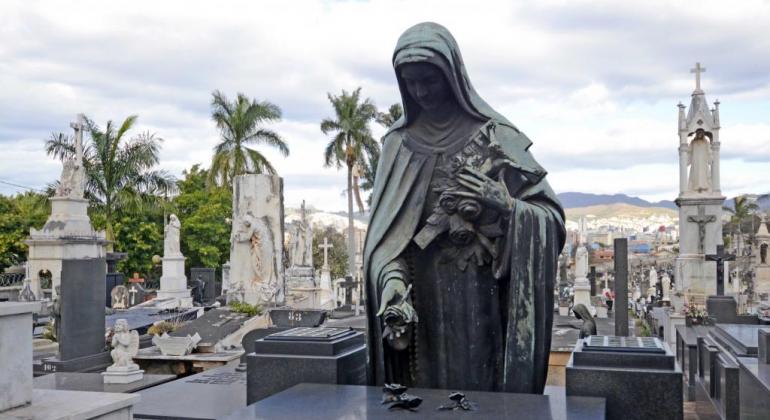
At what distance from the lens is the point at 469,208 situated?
3.78 metres

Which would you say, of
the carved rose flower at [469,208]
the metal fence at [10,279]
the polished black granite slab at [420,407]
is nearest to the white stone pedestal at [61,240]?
the metal fence at [10,279]

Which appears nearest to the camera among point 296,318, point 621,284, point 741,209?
point 621,284

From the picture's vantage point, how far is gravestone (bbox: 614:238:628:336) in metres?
9.83

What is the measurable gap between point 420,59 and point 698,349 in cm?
750

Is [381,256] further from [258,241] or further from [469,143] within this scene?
[258,241]

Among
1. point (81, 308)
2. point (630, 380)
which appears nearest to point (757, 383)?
point (630, 380)

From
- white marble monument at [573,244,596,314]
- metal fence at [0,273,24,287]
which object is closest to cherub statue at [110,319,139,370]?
white marble monument at [573,244,596,314]

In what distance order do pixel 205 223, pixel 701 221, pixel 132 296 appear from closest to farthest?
pixel 701 221, pixel 132 296, pixel 205 223

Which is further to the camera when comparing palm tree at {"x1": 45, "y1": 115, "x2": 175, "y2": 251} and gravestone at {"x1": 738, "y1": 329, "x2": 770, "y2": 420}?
palm tree at {"x1": 45, "y1": 115, "x2": 175, "y2": 251}

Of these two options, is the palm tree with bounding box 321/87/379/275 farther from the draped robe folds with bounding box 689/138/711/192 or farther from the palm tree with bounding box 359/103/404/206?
the draped robe folds with bounding box 689/138/711/192

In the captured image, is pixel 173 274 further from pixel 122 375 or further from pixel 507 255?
pixel 507 255

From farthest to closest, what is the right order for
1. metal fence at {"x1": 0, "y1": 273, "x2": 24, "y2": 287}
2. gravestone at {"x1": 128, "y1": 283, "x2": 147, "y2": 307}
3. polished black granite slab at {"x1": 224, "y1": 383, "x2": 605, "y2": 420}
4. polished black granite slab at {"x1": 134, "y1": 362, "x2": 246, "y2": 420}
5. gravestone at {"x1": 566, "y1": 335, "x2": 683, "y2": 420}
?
metal fence at {"x1": 0, "y1": 273, "x2": 24, "y2": 287}
gravestone at {"x1": 128, "y1": 283, "x2": 147, "y2": 307}
polished black granite slab at {"x1": 134, "y1": 362, "x2": 246, "y2": 420}
gravestone at {"x1": 566, "y1": 335, "x2": 683, "y2": 420}
polished black granite slab at {"x1": 224, "y1": 383, "x2": 605, "y2": 420}

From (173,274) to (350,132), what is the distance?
13827 millimetres

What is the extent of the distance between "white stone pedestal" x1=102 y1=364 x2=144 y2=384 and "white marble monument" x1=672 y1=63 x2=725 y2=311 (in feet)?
59.4
